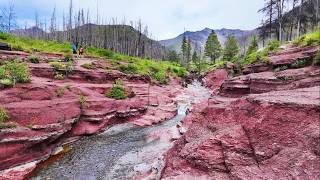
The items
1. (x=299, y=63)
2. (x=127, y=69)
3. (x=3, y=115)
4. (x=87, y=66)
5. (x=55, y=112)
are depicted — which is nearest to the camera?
(x=299, y=63)

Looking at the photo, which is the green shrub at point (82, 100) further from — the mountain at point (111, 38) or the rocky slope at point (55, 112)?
the mountain at point (111, 38)

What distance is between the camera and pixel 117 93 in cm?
2900

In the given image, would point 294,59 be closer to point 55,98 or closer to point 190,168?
point 190,168

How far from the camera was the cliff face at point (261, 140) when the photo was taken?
917 cm

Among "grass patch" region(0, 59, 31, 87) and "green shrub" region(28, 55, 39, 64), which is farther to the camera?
"green shrub" region(28, 55, 39, 64)

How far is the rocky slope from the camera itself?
16469mm

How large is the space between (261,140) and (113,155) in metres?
10.8

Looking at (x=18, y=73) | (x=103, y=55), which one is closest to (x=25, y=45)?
(x=103, y=55)

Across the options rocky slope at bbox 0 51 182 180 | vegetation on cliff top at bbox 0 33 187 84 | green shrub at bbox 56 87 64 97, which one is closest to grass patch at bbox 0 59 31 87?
rocky slope at bbox 0 51 182 180

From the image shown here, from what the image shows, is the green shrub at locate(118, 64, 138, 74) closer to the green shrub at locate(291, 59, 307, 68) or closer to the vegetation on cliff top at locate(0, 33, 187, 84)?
the vegetation on cliff top at locate(0, 33, 187, 84)

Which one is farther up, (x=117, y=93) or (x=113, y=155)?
(x=117, y=93)

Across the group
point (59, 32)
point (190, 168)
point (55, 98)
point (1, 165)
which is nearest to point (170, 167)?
point (190, 168)

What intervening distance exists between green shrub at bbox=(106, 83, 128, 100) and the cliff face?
15305 mm

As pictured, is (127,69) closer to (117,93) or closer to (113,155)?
(117,93)
